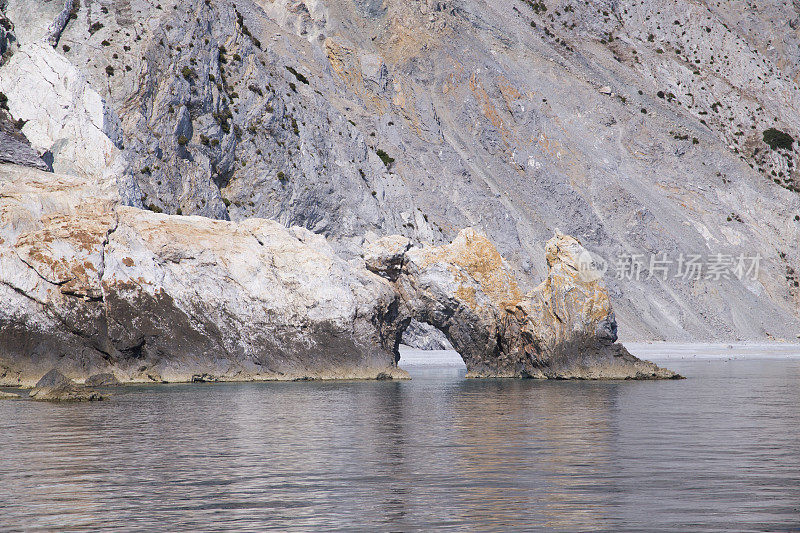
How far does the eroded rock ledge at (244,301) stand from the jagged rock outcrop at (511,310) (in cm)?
10

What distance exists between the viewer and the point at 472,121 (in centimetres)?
10088

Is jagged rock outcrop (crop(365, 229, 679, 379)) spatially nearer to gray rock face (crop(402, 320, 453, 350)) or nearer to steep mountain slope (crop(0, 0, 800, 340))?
gray rock face (crop(402, 320, 453, 350))

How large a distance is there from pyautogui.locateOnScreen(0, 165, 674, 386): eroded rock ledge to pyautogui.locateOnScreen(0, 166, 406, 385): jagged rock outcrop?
0.24 feet

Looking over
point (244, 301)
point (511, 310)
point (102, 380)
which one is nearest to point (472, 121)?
point (511, 310)

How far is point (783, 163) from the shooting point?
379 feet

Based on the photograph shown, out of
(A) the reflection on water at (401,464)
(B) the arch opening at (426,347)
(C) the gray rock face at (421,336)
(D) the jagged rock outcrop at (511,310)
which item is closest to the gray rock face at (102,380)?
(A) the reflection on water at (401,464)

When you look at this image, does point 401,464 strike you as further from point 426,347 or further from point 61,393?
point 426,347

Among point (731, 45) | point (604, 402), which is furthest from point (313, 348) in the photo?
point (731, 45)

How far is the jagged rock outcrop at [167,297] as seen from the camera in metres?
44.8

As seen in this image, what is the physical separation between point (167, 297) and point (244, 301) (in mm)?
4681

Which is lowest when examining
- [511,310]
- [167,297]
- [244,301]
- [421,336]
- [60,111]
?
[421,336]

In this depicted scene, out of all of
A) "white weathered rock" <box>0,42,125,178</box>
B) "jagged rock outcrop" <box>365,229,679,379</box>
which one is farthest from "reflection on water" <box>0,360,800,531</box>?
"white weathered rock" <box>0,42,125,178</box>

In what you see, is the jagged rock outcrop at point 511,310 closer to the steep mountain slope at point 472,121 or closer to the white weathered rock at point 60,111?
the steep mountain slope at point 472,121

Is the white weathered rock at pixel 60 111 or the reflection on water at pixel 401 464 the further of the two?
the white weathered rock at pixel 60 111
